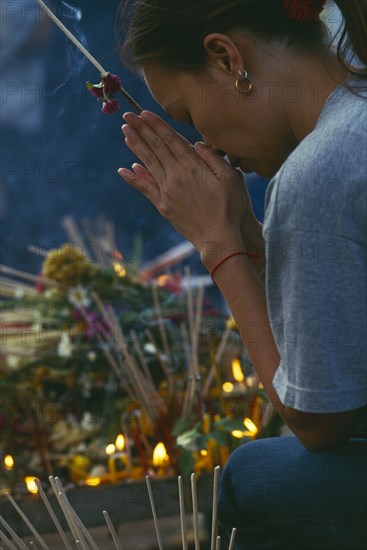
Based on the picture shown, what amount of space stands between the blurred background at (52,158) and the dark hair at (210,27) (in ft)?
4.60

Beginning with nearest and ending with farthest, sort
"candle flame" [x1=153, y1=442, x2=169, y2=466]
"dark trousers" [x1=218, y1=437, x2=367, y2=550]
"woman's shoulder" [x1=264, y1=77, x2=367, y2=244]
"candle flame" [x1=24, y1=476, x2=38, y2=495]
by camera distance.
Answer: "woman's shoulder" [x1=264, y1=77, x2=367, y2=244], "dark trousers" [x1=218, y1=437, x2=367, y2=550], "candle flame" [x1=24, y1=476, x2=38, y2=495], "candle flame" [x1=153, y1=442, x2=169, y2=466]

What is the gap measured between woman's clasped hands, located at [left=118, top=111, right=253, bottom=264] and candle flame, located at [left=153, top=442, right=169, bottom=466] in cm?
79

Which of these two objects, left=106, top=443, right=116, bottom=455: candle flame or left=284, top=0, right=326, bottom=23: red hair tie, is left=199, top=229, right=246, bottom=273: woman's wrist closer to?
left=284, top=0, right=326, bottom=23: red hair tie

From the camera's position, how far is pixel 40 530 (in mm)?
1791

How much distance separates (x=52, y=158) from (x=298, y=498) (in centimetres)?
216

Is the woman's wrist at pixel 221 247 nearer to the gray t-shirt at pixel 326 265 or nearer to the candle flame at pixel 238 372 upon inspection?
the gray t-shirt at pixel 326 265

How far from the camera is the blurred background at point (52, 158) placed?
2848 millimetres

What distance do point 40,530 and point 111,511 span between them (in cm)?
16

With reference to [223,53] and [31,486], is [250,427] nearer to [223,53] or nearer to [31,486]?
[31,486]

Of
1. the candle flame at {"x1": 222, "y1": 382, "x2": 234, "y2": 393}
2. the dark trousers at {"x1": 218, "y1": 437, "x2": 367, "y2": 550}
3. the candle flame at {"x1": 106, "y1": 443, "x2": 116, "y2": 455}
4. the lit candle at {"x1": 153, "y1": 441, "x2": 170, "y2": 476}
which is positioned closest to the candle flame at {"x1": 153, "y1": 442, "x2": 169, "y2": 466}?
the lit candle at {"x1": 153, "y1": 441, "x2": 170, "y2": 476}

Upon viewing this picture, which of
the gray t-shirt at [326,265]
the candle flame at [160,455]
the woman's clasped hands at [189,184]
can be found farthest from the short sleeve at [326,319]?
the candle flame at [160,455]

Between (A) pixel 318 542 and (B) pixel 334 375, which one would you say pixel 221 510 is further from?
(B) pixel 334 375

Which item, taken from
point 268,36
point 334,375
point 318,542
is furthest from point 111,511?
point 268,36

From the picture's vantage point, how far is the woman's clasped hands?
124 cm
